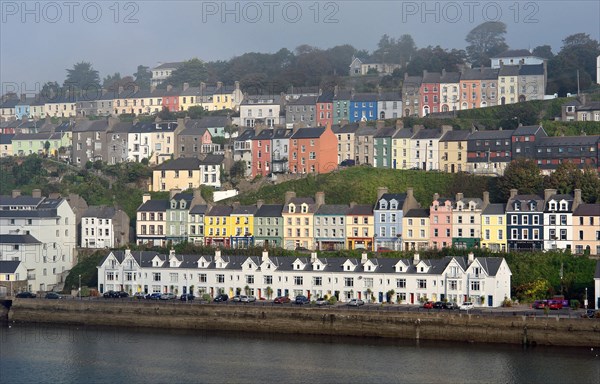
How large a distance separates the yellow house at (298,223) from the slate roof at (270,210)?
1.82 feet

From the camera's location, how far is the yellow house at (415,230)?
244 ft

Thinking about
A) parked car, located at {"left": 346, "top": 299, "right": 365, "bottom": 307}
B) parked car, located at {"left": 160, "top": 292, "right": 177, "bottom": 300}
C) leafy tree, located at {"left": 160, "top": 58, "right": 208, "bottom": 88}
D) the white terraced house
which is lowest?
parked car, located at {"left": 346, "top": 299, "right": 365, "bottom": 307}

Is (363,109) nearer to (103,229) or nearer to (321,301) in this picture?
(103,229)

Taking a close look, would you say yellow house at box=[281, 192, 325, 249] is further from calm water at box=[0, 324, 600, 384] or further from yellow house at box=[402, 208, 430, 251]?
calm water at box=[0, 324, 600, 384]

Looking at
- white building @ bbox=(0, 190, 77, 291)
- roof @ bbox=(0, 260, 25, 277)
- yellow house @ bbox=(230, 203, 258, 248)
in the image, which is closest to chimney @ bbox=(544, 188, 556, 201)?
yellow house @ bbox=(230, 203, 258, 248)

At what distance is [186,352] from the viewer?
59875 mm

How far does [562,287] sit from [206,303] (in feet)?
66.2

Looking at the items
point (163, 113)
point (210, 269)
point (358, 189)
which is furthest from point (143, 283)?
point (163, 113)

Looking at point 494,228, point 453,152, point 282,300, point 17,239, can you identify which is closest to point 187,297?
point 282,300

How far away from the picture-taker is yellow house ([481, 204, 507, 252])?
72375 mm

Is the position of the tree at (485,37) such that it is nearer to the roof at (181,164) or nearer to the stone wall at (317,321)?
the roof at (181,164)

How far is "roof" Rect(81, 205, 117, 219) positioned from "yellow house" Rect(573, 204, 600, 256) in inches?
1263

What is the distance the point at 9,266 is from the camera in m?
75.1

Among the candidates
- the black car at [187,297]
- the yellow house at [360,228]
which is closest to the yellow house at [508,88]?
the yellow house at [360,228]
